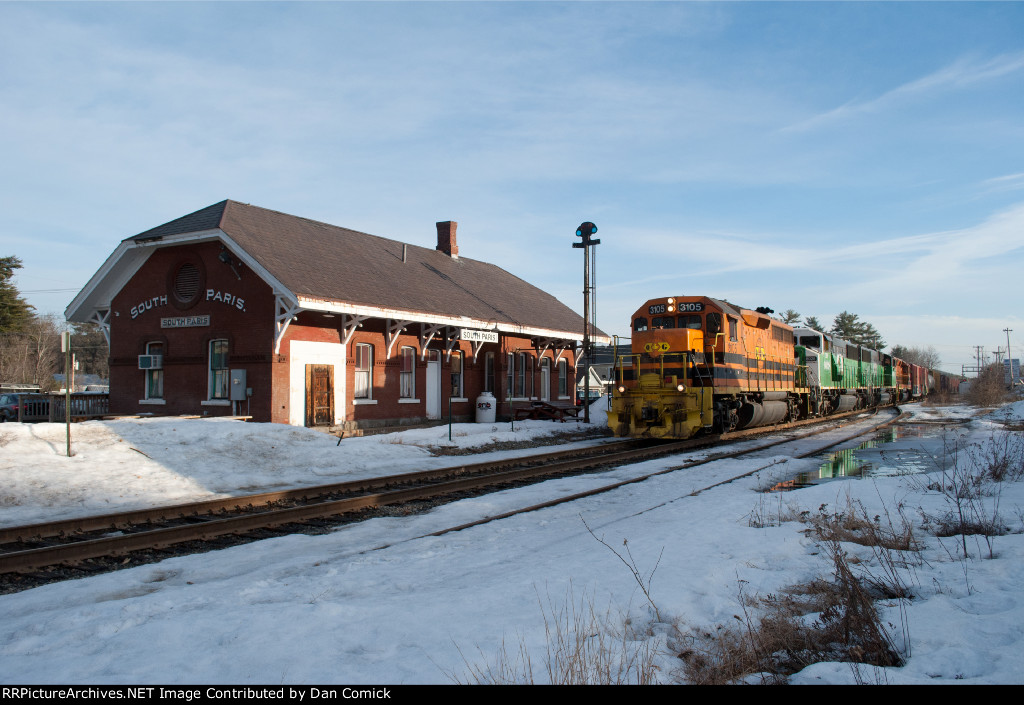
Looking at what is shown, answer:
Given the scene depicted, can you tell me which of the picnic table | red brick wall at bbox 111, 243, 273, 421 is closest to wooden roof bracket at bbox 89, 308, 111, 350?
red brick wall at bbox 111, 243, 273, 421

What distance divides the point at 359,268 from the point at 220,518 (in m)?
16.0

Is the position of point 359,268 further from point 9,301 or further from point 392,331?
point 9,301

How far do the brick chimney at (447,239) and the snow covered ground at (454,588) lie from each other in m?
23.3

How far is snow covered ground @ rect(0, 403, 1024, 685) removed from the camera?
3.95 meters

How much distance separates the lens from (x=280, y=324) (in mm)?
19750

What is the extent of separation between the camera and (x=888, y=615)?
15.2ft

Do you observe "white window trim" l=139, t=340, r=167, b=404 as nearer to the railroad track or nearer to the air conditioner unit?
the air conditioner unit

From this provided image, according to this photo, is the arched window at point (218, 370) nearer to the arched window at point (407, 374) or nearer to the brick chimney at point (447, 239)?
the arched window at point (407, 374)

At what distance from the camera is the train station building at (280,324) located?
795 inches

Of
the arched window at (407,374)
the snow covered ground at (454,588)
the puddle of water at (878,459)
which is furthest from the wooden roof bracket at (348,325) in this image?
the puddle of water at (878,459)

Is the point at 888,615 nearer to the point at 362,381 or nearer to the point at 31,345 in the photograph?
the point at 362,381

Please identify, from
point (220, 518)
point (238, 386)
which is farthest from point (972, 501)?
point (238, 386)

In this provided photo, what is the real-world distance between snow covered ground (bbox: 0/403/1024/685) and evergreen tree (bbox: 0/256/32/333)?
47.1m
